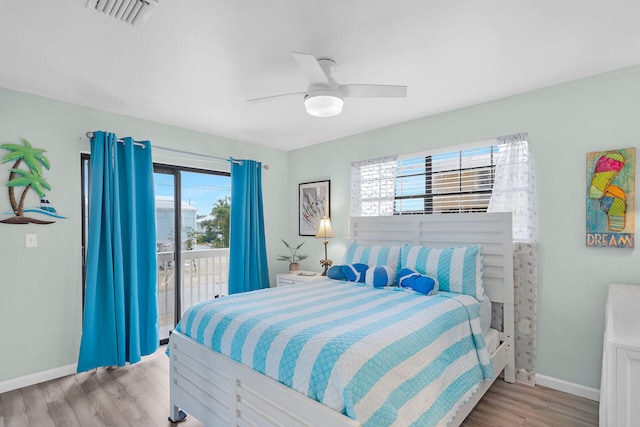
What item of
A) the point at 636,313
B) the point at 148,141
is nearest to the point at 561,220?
the point at 636,313

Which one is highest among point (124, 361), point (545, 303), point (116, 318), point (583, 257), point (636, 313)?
point (583, 257)

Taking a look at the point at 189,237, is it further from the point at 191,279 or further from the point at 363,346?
the point at 363,346

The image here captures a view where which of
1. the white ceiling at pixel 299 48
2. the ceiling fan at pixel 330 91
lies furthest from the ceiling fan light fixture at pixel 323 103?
the white ceiling at pixel 299 48

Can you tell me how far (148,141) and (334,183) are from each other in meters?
2.16

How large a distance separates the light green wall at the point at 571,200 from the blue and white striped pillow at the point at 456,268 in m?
0.57

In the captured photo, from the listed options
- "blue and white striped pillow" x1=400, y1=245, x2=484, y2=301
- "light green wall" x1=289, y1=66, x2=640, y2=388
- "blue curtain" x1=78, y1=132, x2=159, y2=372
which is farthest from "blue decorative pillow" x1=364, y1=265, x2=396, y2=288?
"blue curtain" x1=78, y1=132, x2=159, y2=372

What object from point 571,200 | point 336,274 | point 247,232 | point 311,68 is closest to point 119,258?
point 247,232

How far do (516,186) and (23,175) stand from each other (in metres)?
4.12

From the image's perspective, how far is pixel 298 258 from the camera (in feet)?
15.2

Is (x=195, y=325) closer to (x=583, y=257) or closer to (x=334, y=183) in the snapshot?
(x=334, y=183)

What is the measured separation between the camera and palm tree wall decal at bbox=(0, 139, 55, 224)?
2.67 meters

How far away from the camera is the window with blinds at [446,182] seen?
10.4 ft

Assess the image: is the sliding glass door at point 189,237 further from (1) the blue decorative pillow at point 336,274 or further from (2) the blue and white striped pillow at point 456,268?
(2) the blue and white striped pillow at point 456,268

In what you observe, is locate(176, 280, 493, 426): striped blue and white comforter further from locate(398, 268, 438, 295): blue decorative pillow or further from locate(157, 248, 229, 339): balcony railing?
locate(157, 248, 229, 339): balcony railing
